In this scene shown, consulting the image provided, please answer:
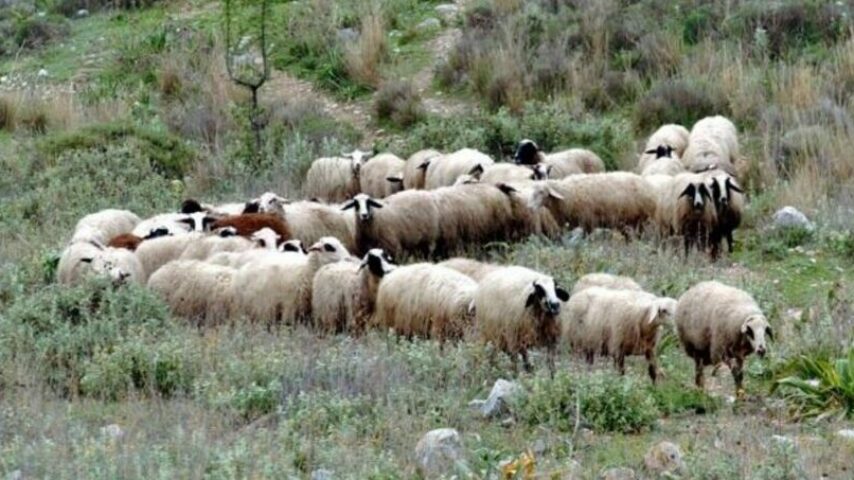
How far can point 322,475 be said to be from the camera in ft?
27.0

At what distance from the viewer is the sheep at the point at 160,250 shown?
14.9 m

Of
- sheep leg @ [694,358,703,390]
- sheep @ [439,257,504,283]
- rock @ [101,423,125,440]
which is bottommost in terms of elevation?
sheep leg @ [694,358,703,390]

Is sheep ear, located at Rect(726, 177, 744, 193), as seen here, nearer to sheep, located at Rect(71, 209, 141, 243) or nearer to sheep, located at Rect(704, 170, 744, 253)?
sheep, located at Rect(704, 170, 744, 253)

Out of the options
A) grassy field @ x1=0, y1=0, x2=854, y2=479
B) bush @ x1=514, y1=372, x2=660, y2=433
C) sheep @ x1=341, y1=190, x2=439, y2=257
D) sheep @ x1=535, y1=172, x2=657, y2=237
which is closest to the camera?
grassy field @ x1=0, y1=0, x2=854, y2=479

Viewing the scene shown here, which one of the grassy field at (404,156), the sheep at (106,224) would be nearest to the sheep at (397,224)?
the grassy field at (404,156)

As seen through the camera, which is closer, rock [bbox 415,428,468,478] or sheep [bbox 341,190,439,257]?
rock [bbox 415,428,468,478]

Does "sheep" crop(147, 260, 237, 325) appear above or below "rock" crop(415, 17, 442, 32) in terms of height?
below

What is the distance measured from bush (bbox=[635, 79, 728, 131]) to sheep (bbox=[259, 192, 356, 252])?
6.33 meters

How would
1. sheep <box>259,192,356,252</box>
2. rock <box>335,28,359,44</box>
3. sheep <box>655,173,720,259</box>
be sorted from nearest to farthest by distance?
sheep <box>655,173,720,259</box>, sheep <box>259,192,356,252</box>, rock <box>335,28,359,44</box>

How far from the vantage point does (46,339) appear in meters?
11.9

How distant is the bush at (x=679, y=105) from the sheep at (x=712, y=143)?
3.64 feet

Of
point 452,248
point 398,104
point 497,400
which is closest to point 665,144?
point 452,248

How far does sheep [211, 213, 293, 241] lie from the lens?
51.1 ft

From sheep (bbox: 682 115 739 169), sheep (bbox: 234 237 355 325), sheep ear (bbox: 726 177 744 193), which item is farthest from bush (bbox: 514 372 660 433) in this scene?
sheep (bbox: 682 115 739 169)
